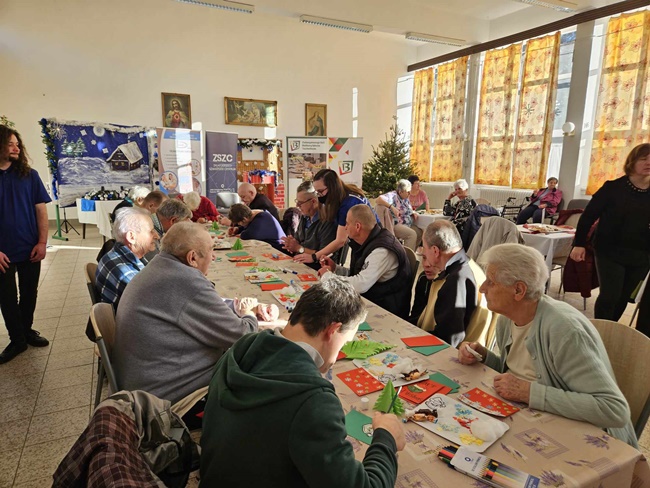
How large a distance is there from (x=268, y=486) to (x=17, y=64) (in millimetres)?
10850

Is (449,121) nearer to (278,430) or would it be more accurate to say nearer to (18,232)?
(18,232)

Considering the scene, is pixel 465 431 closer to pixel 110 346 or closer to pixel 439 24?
pixel 110 346

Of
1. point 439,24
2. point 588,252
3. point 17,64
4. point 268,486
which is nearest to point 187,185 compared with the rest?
point 17,64

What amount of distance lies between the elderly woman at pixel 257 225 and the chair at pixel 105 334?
2.52m

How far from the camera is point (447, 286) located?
6.70 feet

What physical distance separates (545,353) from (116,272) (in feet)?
6.83

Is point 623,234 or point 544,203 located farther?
point 544,203

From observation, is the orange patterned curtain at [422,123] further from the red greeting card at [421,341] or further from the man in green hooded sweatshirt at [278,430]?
the man in green hooded sweatshirt at [278,430]

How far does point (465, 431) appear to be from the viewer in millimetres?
1215

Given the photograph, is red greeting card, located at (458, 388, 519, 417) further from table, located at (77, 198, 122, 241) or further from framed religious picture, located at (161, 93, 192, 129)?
framed religious picture, located at (161, 93, 192, 129)

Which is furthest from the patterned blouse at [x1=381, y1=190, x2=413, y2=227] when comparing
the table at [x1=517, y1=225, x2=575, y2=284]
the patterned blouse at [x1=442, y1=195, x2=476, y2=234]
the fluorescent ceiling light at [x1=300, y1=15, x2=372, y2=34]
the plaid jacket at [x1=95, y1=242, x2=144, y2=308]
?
the plaid jacket at [x1=95, y1=242, x2=144, y2=308]

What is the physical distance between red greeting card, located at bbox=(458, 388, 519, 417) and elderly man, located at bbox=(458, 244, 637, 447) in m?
0.04

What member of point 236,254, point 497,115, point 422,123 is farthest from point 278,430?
point 422,123

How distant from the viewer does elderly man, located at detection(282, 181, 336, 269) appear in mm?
3860
